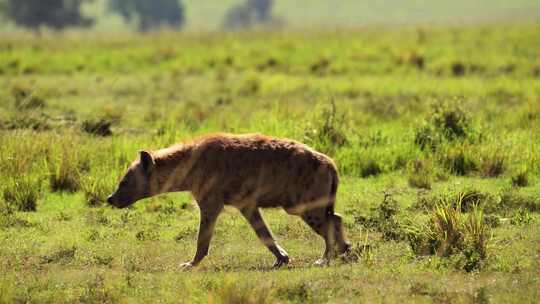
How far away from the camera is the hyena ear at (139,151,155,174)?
9180 mm

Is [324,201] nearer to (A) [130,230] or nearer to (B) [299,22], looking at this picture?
(A) [130,230]

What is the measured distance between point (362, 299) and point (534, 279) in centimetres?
151

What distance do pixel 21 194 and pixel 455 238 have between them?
5.44 meters

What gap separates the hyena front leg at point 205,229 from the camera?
9031mm

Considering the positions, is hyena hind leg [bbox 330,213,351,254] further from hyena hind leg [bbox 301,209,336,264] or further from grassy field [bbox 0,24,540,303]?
grassy field [bbox 0,24,540,303]

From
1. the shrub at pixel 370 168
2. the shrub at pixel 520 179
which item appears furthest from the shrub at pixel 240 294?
the shrub at pixel 370 168

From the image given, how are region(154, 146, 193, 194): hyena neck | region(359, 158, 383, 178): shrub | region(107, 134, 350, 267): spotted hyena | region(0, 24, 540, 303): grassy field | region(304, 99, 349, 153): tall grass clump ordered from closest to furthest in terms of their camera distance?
region(0, 24, 540, 303): grassy field
region(107, 134, 350, 267): spotted hyena
region(154, 146, 193, 194): hyena neck
region(359, 158, 383, 178): shrub
region(304, 99, 349, 153): tall grass clump

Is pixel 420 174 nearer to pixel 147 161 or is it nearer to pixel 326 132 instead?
pixel 326 132

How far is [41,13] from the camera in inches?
2719

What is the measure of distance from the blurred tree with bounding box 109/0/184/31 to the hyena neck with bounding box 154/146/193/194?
87833mm

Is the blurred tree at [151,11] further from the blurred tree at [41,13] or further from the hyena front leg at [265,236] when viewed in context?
the hyena front leg at [265,236]

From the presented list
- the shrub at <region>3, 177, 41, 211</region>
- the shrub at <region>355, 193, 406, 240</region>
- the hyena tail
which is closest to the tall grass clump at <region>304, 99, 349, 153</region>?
the shrub at <region>355, 193, 406, 240</region>

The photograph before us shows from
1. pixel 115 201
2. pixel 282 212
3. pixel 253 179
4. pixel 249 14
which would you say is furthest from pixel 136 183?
pixel 249 14

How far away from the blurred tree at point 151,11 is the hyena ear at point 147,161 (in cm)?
8783
